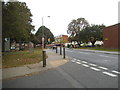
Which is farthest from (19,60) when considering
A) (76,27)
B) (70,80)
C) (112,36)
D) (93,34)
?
(76,27)

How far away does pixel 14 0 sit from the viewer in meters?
15.9

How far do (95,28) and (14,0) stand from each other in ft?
136

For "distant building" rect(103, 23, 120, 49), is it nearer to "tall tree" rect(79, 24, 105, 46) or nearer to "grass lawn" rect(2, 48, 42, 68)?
"tall tree" rect(79, 24, 105, 46)

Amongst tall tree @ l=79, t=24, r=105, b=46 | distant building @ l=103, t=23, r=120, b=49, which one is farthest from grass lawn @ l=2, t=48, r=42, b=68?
tall tree @ l=79, t=24, r=105, b=46

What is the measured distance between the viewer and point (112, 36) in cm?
3341

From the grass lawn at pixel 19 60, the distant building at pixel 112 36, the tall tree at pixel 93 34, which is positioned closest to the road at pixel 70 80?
the grass lawn at pixel 19 60

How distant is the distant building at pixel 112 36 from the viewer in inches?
1253

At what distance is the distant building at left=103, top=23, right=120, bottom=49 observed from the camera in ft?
104

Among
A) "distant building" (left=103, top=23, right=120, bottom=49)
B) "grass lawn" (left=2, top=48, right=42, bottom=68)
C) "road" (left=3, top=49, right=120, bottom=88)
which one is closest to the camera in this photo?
"road" (left=3, top=49, right=120, bottom=88)

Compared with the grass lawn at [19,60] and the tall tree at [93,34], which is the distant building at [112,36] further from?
the grass lawn at [19,60]

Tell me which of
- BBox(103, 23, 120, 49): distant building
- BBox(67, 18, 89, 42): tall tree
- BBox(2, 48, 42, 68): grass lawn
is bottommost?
BBox(2, 48, 42, 68): grass lawn

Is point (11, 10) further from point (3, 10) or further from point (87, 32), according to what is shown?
point (87, 32)

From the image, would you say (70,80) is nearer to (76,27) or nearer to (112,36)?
(112,36)

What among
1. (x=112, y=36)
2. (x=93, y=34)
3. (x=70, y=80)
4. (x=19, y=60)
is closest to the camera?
(x=70, y=80)
